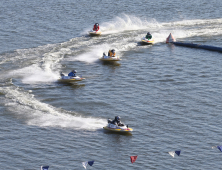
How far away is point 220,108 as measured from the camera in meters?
48.6

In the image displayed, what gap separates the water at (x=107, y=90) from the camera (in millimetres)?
38938

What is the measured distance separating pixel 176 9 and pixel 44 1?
32.1m

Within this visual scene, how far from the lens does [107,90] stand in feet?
178

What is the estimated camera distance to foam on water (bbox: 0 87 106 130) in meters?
44.1

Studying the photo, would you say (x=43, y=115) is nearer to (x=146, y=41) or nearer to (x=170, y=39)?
(x=146, y=41)

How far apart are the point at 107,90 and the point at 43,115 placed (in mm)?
10978

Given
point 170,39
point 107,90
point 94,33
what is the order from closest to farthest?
point 107,90
point 170,39
point 94,33

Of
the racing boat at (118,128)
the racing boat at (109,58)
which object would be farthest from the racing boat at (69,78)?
the racing boat at (118,128)

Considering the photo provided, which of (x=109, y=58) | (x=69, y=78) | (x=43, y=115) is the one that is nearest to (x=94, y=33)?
(x=109, y=58)

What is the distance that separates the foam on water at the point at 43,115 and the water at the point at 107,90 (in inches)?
4.3

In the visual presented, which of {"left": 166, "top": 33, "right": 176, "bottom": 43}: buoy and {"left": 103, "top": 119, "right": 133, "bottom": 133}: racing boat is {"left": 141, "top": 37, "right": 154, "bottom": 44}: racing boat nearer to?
{"left": 166, "top": 33, "right": 176, "bottom": 43}: buoy

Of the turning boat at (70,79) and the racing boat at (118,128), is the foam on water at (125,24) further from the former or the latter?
the racing boat at (118,128)

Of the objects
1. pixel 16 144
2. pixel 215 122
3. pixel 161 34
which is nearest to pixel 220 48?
pixel 161 34

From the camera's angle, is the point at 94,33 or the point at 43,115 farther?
the point at 94,33
